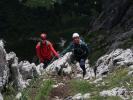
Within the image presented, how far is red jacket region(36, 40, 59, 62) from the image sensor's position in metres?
21.4

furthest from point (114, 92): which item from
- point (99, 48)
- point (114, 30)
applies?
point (114, 30)

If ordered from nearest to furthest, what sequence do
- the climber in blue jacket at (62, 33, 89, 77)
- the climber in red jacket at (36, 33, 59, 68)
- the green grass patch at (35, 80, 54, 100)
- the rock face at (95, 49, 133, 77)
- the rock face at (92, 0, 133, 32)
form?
the green grass patch at (35, 80, 54, 100) < the rock face at (95, 49, 133, 77) < the climber in blue jacket at (62, 33, 89, 77) < the climber in red jacket at (36, 33, 59, 68) < the rock face at (92, 0, 133, 32)

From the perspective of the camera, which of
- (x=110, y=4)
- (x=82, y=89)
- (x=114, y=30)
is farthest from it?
(x=110, y=4)

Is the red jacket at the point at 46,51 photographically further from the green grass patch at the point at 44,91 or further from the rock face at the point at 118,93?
the rock face at the point at 118,93

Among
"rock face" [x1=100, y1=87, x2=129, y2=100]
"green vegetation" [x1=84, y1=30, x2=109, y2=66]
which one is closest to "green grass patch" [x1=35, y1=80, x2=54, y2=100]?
"rock face" [x1=100, y1=87, x2=129, y2=100]

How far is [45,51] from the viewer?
2162cm

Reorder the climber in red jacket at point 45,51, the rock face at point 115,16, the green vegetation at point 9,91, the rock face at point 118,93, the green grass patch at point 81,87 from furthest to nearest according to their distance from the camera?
the rock face at point 115,16 → the climber in red jacket at point 45,51 → the green grass patch at point 81,87 → the green vegetation at point 9,91 → the rock face at point 118,93

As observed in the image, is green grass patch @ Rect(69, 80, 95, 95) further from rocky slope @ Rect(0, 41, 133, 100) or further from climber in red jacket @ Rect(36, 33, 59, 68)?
climber in red jacket @ Rect(36, 33, 59, 68)

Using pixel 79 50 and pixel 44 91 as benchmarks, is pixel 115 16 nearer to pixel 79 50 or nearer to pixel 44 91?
pixel 79 50

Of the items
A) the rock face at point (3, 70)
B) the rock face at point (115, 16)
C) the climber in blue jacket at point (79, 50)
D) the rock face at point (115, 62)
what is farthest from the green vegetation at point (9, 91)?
the rock face at point (115, 16)

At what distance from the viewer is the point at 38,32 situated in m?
57.2

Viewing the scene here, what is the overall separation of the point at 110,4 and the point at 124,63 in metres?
26.2

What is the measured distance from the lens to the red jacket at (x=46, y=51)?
70.2 ft

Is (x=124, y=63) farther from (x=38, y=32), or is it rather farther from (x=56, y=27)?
(x=56, y=27)
